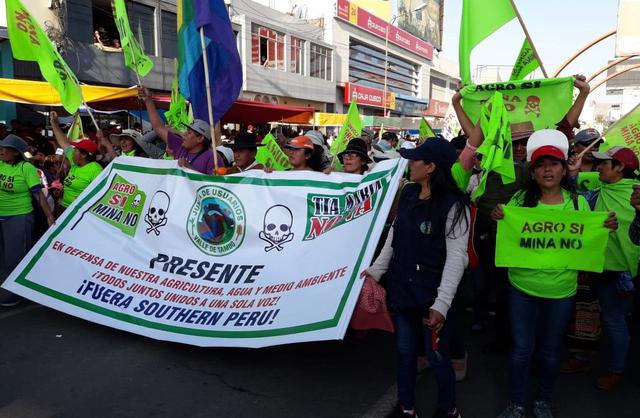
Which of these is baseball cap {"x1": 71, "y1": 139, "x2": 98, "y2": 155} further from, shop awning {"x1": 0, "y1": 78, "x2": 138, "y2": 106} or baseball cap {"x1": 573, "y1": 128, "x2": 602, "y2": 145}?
baseball cap {"x1": 573, "y1": 128, "x2": 602, "y2": 145}

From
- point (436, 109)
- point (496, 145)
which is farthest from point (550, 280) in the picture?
point (436, 109)

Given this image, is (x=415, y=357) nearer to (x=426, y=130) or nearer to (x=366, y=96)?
(x=426, y=130)

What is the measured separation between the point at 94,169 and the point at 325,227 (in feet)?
9.47

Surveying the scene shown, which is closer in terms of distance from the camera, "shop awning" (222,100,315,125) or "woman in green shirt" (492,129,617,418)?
"woman in green shirt" (492,129,617,418)

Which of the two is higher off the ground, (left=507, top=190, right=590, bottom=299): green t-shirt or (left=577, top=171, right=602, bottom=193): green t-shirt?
(left=577, top=171, right=602, bottom=193): green t-shirt

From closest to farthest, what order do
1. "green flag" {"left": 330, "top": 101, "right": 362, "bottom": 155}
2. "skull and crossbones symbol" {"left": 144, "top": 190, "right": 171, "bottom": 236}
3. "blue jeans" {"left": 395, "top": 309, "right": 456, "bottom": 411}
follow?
"blue jeans" {"left": 395, "top": 309, "right": 456, "bottom": 411}, "skull and crossbones symbol" {"left": 144, "top": 190, "right": 171, "bottom": 236}, "green flag" {"left": 330, "top": 101, "right": 362, "bottom": 155}

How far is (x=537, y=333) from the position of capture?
3.04 m

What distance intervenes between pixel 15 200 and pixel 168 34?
1831 cm

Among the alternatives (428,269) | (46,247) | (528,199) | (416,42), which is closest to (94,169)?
(46,247)

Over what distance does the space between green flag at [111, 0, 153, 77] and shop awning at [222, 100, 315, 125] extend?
6440 mm

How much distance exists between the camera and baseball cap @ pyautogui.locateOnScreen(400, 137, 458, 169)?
2.75 m

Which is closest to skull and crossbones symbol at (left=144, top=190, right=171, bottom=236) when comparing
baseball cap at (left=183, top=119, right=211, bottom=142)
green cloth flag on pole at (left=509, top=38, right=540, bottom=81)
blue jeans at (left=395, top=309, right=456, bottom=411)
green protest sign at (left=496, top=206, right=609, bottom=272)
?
baseball cap at (left=183, top=119, right=211, bottom=142)

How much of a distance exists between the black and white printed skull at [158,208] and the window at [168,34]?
18.5 m

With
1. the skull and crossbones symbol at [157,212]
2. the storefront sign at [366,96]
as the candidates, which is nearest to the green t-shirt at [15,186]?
the skull and crossbones symbol at [157,212]
